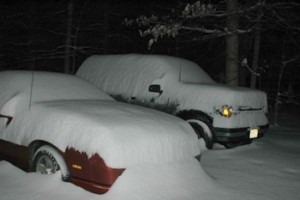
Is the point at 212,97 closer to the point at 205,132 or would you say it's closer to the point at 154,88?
the point at 205,132

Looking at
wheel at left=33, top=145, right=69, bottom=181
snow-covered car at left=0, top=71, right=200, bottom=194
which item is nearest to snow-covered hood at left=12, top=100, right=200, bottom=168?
snow-covered car at left=0, top=71, right=200, bottom=194

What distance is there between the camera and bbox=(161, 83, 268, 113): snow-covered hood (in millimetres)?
7211

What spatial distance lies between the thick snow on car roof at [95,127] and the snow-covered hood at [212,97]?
2.18 m

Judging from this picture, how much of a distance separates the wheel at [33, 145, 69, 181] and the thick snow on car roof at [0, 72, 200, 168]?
0.44ft

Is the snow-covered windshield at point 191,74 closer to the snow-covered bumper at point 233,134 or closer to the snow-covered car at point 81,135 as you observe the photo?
the snow-covered bumper at point 233,134

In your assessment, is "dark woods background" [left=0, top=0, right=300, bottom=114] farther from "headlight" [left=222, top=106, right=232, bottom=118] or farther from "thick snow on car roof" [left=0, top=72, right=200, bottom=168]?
"thick snow on car roof" [left=0, top=72, right=200, bottom=168]

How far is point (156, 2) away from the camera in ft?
66.1

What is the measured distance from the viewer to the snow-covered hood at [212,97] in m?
7.21

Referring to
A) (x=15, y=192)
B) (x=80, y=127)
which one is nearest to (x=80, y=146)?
(x=80, y=127)

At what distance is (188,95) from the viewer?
7590 millimetres

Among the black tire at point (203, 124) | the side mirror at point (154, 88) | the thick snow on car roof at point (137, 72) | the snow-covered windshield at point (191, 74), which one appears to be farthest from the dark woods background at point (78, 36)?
the black tire at point (203, 124)

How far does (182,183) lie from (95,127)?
121 cm

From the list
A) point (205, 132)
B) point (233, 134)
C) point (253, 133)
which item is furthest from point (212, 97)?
point (253, 133)

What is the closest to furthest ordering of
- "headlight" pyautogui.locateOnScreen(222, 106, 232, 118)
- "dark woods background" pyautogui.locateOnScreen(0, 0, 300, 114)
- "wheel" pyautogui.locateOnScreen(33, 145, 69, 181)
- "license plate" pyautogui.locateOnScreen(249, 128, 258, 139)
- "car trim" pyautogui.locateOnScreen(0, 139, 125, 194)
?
"car trim" pyautogui.locateOnScreen(0, 139, 125, 194), "wheel" pyautogui.locateOnScreen(33, 145, 69, 181), "headlight" pyautogui.locateOnScreen(222, 106, 232, 118), "license plate" pyautogui.locateOnScreen(249, 128, 258, 139), "dark woods background" pyautogui.locateOnScreen(0, 0, 300, 114)
